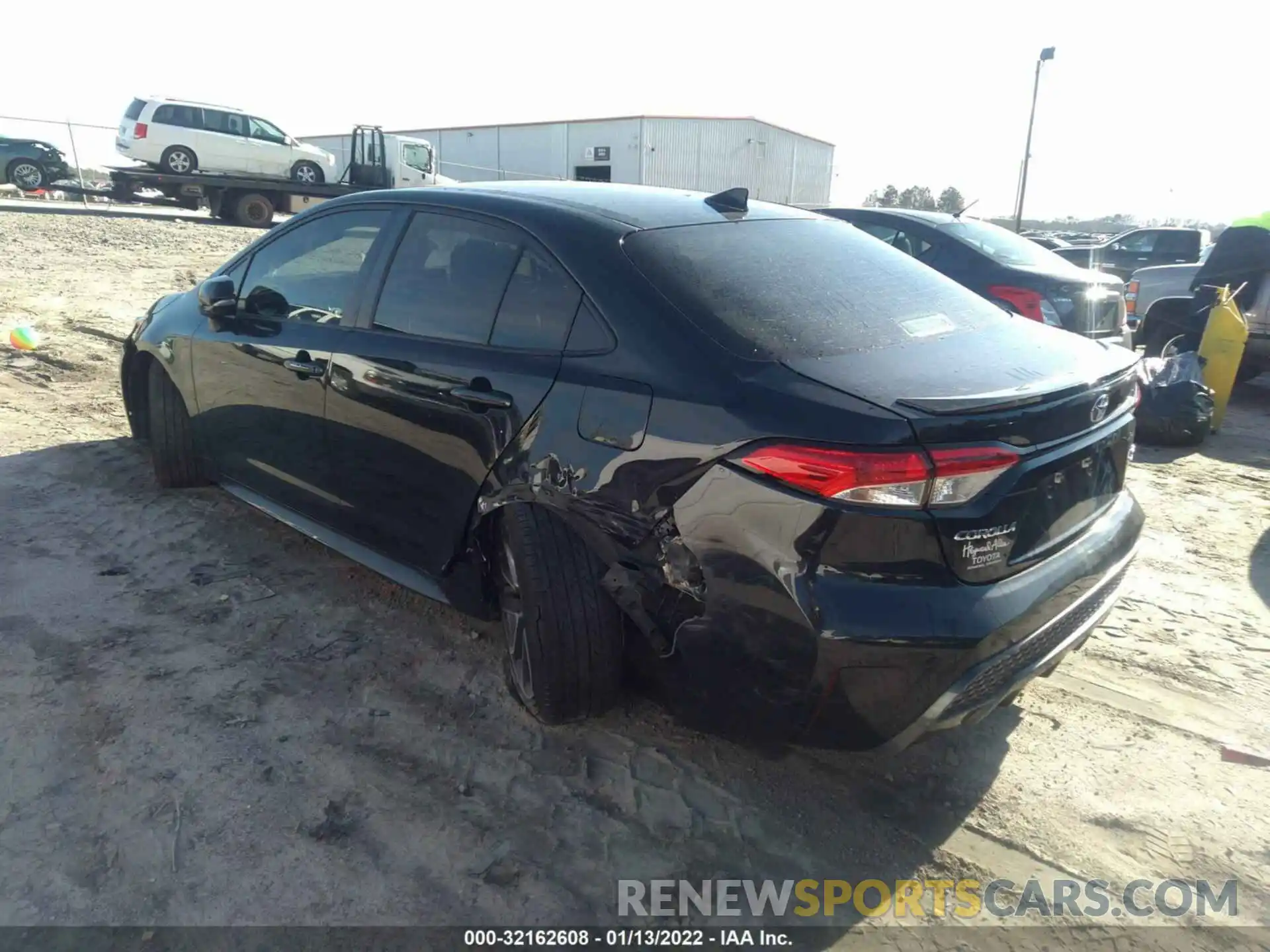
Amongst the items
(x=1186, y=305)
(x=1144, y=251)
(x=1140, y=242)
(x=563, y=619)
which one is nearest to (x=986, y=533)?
(x=563, y=619)

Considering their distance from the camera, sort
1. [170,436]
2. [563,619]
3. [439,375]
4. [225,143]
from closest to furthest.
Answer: [563,619]
[439,375]
[170,436]
[225,143]

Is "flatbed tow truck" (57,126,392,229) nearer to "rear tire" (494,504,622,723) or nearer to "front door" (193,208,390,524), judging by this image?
"front door" (193,208,390,524)

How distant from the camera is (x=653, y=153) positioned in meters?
39.9

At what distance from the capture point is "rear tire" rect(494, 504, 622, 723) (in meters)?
2.64

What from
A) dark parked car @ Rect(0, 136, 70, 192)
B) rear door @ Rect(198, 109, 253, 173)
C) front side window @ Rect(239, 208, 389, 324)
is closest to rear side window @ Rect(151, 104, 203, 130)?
rear door @ Rect(198, 109, 253, 173)

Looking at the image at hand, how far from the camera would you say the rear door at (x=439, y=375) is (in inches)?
110

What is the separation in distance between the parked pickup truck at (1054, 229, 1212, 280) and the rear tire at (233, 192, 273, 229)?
658 inches

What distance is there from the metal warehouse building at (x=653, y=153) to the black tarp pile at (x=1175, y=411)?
33148mm

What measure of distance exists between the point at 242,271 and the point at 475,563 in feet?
6.88

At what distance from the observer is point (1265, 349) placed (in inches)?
302

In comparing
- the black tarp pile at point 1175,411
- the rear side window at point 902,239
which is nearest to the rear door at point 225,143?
the rear side window at point 902,239

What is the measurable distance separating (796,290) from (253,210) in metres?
21.0

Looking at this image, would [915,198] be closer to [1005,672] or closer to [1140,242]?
[1140,242]

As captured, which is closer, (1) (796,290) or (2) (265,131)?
(1) (796,290)
